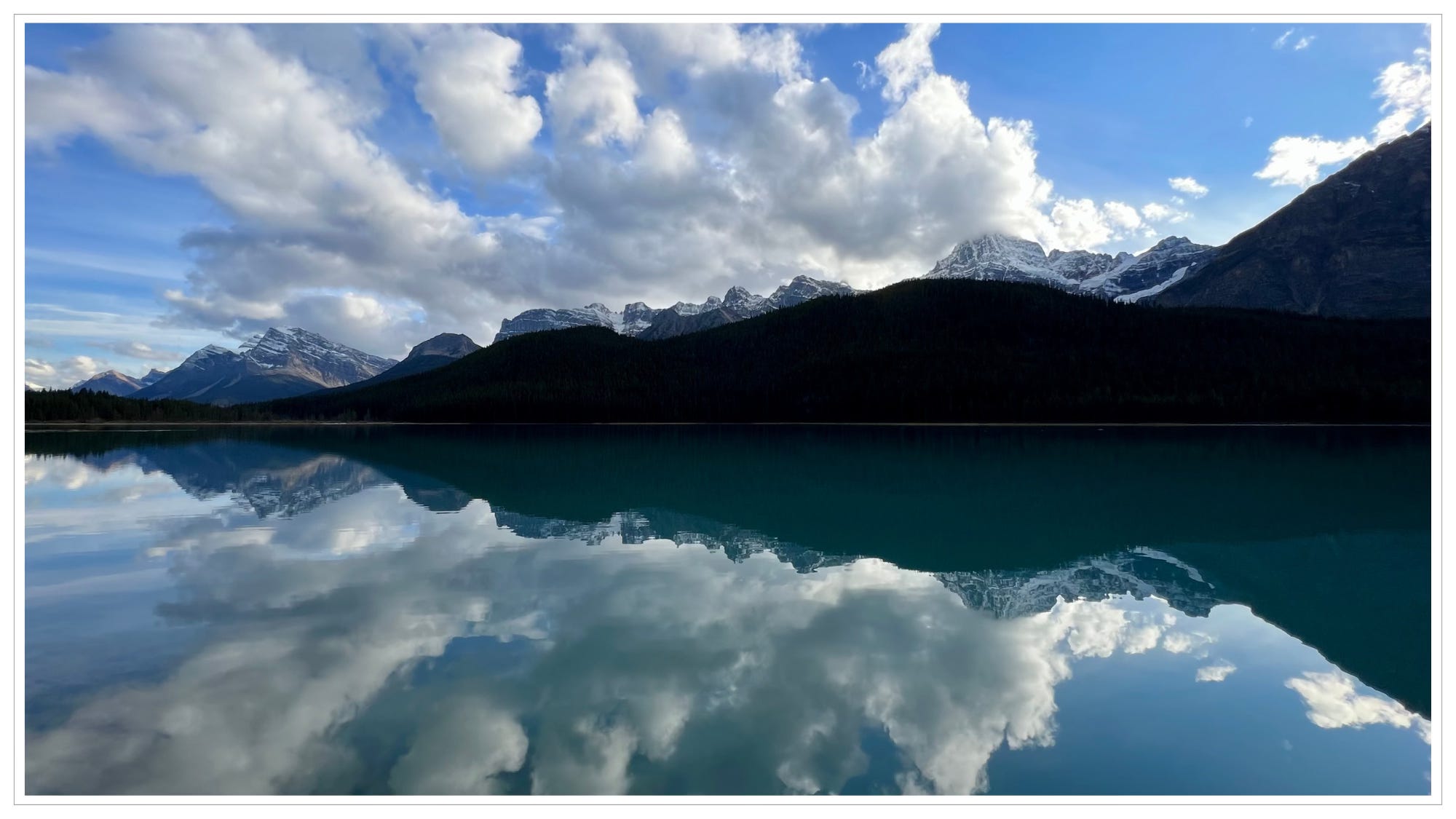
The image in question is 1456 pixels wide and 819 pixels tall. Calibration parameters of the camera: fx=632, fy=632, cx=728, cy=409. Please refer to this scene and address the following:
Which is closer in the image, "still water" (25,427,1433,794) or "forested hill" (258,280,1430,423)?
"still water" (25,427,1433,794)

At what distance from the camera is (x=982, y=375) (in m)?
146

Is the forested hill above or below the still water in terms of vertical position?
above

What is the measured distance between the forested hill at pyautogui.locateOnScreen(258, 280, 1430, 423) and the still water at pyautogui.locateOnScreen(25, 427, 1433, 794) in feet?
367

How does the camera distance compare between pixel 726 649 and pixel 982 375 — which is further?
pixel 982 375

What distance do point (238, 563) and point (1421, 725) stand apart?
87.2ft

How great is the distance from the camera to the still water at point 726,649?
8430mm

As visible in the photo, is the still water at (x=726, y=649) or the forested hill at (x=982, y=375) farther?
the forested hill at (x=982, y=375)

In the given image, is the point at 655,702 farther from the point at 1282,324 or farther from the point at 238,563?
the point at 1282,324

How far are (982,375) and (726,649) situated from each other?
480ft

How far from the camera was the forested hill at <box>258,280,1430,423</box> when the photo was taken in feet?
415

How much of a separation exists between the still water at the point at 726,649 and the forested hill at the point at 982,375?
4404 inches

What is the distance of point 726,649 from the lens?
12.1m

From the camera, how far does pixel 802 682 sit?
10656 mm

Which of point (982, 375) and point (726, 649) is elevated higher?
point (982, 375)
